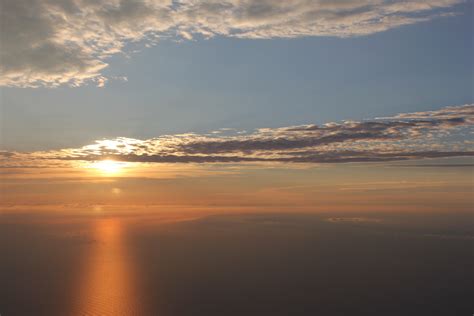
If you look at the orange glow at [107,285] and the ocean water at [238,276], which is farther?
the orange glow at [107,285]

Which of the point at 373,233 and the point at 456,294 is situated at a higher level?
the point at 456,294

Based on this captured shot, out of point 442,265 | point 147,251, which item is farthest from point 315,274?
point 147,251

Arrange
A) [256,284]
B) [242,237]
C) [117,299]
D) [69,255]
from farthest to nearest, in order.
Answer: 1. [242,237]
2. [69,255]
3. [256,284]
4. [117,299]

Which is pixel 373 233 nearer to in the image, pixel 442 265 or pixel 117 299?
pixel 442 265

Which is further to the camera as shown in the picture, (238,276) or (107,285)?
(238,276)

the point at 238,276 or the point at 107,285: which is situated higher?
the point at 238,276

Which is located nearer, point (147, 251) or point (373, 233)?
point (147, 251)

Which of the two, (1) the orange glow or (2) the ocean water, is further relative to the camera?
(1) the orange glow

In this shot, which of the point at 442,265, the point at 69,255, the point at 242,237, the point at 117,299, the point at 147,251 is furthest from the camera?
the point at 242,237
